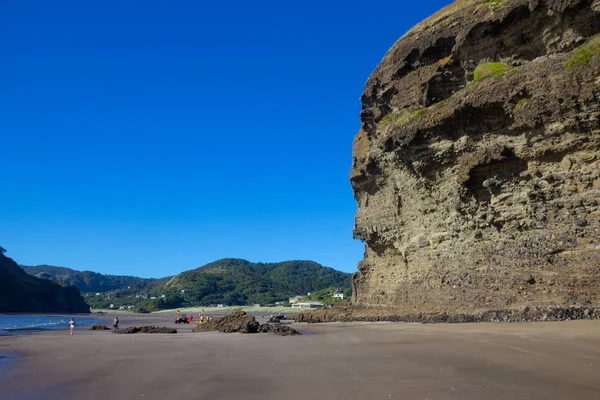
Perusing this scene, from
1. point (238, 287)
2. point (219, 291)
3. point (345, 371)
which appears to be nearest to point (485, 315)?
point (345, 371)

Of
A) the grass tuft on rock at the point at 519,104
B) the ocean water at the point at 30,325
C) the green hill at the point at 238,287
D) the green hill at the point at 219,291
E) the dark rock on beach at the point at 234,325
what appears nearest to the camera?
the grass tuft on rock at the point at 519,104

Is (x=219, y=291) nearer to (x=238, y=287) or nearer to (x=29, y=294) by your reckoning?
(x=238, y=287)

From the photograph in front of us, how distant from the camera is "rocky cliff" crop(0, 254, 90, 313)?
83000 millimetres

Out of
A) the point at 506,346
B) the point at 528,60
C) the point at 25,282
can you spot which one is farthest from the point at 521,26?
the point at 25,282

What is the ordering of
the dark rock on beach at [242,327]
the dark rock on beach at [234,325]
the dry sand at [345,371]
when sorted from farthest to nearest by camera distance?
the dark rock on beach at [234,325]
the dark rock on beach at [242,327]
the dry sand at [345,371]

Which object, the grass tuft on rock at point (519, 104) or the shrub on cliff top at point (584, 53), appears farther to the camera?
the grass tuft on rock at point (519, 104)

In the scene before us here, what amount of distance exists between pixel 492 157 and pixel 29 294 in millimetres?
96395

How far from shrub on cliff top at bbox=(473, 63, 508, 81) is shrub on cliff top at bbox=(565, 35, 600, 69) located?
284 cm

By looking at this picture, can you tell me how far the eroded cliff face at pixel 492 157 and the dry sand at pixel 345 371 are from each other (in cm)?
457

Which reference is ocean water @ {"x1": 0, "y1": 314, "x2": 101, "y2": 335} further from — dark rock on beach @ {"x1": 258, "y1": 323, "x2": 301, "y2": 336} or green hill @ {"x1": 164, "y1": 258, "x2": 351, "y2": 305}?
green hill @ {"x1": 164, "y1": 258, "x2": 351, "y2": 305}

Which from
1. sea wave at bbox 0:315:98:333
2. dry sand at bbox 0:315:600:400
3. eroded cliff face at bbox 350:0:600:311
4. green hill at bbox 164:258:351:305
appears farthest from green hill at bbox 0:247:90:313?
dry sand at bbox 0:315:600:400

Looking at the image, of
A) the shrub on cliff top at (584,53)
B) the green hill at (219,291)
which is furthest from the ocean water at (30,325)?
the green hill at (219,291)

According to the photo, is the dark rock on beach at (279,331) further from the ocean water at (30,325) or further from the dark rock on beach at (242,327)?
the ocean water at (30,325)

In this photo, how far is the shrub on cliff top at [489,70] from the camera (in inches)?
707
